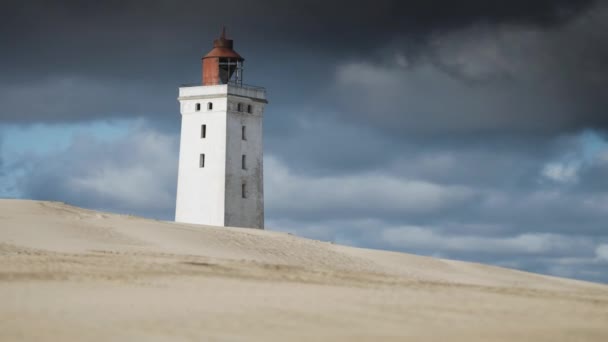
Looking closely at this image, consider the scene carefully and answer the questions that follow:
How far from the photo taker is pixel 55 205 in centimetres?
3928

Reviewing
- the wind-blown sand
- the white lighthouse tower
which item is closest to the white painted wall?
the white lighthouse tower

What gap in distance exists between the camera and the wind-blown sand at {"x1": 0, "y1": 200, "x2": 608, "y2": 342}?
18469 millimetres

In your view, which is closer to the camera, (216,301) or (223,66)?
(216,301)

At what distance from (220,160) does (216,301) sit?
31268 millimetres

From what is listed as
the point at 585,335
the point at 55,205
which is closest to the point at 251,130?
the point at 55,205

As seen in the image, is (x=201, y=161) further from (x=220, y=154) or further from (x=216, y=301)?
(x=216, y=301)

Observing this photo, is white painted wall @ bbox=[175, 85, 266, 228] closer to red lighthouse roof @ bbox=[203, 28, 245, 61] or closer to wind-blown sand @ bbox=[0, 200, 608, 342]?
red lighthouse roof @ bbox=[203, 28, 245, 61]

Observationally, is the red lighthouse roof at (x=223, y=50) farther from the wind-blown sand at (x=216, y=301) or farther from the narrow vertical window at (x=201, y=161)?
the wind-blown sand at (x=216, y=301)

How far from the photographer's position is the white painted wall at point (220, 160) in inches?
2057

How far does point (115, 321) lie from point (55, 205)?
21.4 meters

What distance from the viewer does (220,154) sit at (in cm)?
5234

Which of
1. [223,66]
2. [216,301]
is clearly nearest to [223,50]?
[223,66]

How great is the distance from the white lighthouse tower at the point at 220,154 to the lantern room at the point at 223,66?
0.06 metres

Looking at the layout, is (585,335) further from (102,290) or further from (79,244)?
(79,244)
